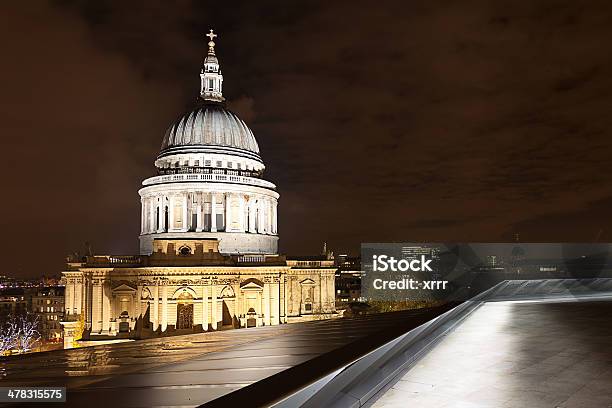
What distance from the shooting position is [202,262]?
51.4 meters

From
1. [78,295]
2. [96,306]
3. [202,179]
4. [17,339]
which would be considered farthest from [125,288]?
[17,339]

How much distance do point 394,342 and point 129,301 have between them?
49.9 meters

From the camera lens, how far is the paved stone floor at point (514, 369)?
5.30m

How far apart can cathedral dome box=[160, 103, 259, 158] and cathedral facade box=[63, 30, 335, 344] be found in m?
0.14

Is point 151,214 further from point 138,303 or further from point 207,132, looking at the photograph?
point 138,303

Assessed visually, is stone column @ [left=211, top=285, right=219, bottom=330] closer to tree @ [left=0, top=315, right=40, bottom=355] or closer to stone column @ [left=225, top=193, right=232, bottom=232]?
stone column @ [left=225, top=193, right=232, bottom=232]

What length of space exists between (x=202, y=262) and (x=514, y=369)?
154 ft

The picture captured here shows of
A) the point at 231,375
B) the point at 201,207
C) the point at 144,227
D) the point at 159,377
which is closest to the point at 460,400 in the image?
the point at 231,375

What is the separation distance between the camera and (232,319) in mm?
52812

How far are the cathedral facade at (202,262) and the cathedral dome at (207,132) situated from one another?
0.47ft

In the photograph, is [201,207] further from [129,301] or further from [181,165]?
[129,301]

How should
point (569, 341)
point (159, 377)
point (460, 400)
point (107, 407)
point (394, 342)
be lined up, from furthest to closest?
point (569, 341), point (394, 342), point (159, 377), point (460, 400), point (107, 407)

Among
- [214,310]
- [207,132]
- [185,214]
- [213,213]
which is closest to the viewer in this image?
[214,310]

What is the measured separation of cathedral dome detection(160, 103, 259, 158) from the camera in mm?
70625
